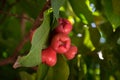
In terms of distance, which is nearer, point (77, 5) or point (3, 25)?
point (77, 5)

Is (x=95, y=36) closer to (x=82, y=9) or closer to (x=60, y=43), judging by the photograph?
(x=82, y=9)

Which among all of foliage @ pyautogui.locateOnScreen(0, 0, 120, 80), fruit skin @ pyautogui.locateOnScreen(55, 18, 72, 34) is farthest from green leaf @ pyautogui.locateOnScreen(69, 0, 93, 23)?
fruit skin @ pyautogui.locateOnScreen(55, 18, 72, 34)

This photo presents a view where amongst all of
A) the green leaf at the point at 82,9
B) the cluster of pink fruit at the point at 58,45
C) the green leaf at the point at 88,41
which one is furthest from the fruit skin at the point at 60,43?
the green leaf at the point at 88,41

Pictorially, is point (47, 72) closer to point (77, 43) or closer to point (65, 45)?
point (65, 45)

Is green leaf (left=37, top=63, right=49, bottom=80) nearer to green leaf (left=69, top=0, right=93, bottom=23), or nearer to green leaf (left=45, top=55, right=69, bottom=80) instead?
green leaf (left=45, top=55, right=69, bottom=80)

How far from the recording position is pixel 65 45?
2.52ft

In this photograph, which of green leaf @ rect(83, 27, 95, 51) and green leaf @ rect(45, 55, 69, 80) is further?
green leaf @ rect(83, 27, 95, 51)

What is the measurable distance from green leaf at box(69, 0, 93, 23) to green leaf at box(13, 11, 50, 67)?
8.1 inches

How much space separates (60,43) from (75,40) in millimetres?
328

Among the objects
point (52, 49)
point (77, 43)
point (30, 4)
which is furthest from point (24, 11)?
point (52, 49)

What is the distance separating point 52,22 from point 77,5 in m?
0.21

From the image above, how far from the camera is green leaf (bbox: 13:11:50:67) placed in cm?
Result: 66

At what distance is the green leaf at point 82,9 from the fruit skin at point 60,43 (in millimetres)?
157

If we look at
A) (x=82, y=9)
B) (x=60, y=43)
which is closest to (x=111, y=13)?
(x=82, y=9)
